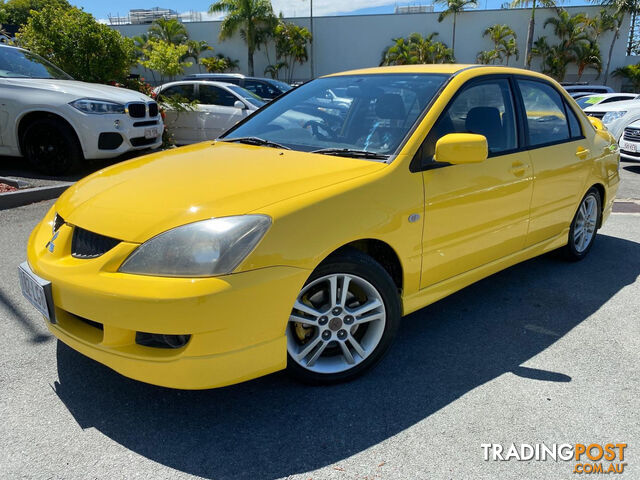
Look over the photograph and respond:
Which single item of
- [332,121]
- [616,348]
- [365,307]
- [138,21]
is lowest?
[616,348]

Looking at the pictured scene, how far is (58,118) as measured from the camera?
693 cm

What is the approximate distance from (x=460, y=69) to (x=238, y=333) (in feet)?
7.41

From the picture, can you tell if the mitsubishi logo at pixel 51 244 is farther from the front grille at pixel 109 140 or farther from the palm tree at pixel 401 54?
the palm tree at pixel 401 54

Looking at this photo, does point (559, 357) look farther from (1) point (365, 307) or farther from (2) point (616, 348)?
(1) point (365, 307)

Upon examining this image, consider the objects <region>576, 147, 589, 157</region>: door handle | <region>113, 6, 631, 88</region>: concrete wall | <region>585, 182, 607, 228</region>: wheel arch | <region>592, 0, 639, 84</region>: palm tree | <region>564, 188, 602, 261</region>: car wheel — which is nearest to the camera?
<region>576, 147, 589, 157</region>: door handle

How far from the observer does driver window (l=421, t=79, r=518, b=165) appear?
117 inches

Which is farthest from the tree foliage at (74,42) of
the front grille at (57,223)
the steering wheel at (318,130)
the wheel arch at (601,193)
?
the wheel arch at (601,193)

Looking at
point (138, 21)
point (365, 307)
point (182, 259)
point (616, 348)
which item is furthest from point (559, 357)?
point (138, 21)

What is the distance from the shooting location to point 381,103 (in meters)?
3.26

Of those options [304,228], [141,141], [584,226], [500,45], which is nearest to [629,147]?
[584,226]

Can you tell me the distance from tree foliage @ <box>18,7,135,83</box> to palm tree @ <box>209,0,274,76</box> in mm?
30842

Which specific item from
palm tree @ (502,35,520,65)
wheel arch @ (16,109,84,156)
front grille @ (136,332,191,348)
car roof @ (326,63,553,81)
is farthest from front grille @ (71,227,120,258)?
palm tree @ (502,35,520,65)

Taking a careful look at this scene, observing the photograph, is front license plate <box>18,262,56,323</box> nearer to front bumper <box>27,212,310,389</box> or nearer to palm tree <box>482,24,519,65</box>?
front bumper <box>27,212,310,389</box>

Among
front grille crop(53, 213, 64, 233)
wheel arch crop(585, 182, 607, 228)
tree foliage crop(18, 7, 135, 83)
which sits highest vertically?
tree foliage crop(18, 7, 135, 83)
